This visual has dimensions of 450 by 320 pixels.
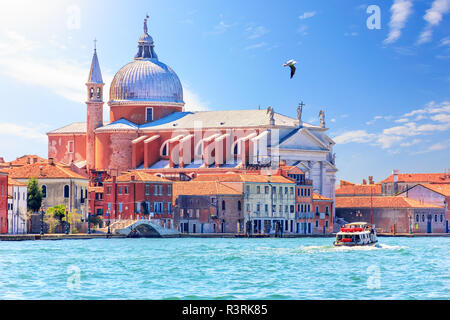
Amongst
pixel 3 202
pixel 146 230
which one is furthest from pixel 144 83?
pixel 3 202

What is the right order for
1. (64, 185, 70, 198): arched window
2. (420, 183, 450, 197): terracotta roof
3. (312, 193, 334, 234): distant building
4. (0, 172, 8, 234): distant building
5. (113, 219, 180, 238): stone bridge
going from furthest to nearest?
(420, 183, 450, 197): terracotta roof
(312, 193, 334, 234): distant building
(64, 185, 70, 198): arched window
(113, 219, 180, 238): stone bridge
(0, 172, 8, 234): distant building

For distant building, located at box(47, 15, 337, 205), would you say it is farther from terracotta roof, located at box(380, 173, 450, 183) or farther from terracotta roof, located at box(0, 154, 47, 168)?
terracotta roof, located at box(380, 173, 450, 183)

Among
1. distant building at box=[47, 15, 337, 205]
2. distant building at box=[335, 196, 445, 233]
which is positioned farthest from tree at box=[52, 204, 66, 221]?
distant building at box=[335, 196, 445, 233]

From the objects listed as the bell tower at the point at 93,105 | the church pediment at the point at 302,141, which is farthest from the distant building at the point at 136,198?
the bell tower at the point at 93,105

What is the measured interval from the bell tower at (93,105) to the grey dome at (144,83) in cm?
120

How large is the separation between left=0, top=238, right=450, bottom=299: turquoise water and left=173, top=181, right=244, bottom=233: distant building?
51.4 ft

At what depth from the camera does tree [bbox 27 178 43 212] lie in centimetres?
5241

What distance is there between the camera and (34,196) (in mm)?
52781

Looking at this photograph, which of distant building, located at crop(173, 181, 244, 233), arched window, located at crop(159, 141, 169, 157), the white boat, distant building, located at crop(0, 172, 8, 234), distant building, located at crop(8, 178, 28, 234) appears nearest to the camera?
the white boat

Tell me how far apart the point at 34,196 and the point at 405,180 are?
34.9m

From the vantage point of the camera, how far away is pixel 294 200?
63.5 metres

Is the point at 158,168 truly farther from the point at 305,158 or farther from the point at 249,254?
the point at 249,254
